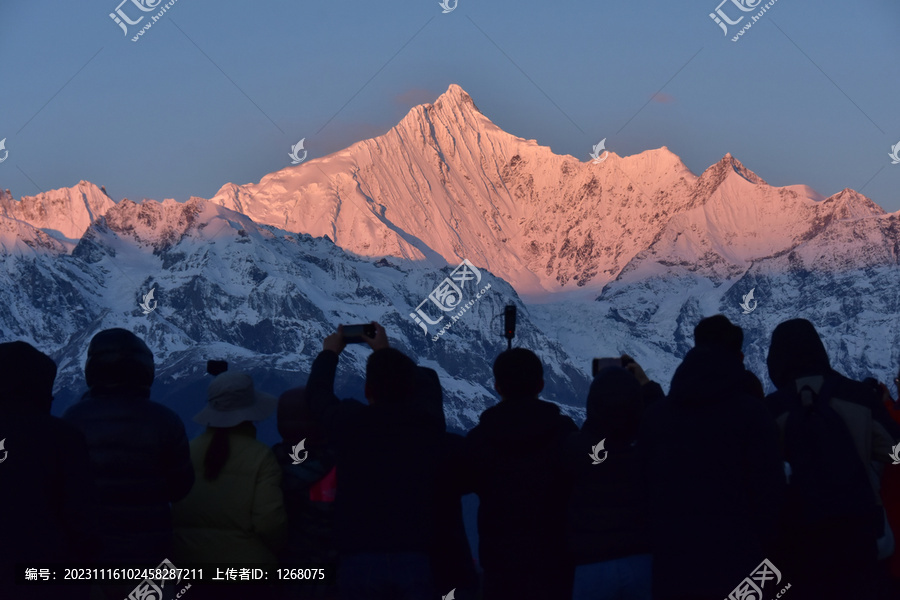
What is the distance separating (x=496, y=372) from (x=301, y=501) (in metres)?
1.85

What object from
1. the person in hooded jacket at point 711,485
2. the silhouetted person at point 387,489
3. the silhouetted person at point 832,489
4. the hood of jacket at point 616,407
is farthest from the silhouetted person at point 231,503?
the silhouetted person at point 832,489

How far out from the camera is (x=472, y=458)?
8656mm

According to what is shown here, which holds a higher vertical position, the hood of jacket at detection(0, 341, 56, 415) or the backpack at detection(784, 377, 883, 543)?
the hood of jacket at detection(0, 341, 56, 415)

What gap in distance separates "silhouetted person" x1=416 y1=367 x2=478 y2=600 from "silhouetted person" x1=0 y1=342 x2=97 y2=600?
2.29 metres

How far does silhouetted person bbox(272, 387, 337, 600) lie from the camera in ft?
30.9

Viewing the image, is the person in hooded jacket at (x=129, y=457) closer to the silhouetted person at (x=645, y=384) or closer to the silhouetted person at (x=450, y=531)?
the silhouetted person at (x=450, y=531)

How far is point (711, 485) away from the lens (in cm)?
812

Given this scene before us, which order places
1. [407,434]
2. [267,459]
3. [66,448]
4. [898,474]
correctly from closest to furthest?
[66,448] → [407,434] → [267,459] → [898,474]

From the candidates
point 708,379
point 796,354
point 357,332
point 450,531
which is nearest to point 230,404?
point 357,332

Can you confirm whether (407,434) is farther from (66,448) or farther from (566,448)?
(66,448)

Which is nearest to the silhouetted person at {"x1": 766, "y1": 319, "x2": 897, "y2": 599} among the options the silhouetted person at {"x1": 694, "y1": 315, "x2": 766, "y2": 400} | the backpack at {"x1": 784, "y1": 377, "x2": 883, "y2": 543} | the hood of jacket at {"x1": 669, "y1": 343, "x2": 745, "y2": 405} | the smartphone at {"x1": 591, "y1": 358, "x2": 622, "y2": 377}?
the backpack at {"x1": 784, "y1": 377, "x2": 883, "y2": 543}

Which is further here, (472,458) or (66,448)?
(472,458)

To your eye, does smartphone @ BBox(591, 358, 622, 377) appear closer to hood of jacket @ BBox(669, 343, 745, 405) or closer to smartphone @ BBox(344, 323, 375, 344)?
hood of jacket @ BBox(669, 343, 745, 405)

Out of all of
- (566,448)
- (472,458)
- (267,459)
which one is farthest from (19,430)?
(566,448)
